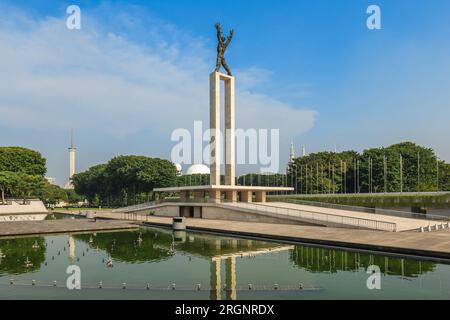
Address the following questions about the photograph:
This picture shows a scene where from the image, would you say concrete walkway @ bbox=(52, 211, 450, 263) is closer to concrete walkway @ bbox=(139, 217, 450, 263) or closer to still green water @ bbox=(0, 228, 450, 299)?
concrete walkway @ bbox=(139, 217, 450, 263)

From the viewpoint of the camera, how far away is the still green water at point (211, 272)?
47.7ft

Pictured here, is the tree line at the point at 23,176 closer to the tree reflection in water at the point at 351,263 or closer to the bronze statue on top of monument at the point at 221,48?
the bronze statue on top of monument at the point at 221,48

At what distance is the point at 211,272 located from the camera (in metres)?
18.5

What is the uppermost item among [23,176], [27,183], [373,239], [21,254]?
[23,176]

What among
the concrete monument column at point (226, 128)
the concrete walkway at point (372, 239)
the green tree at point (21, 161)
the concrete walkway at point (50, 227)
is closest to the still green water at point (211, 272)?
the concrete walkway at point (372, 239)

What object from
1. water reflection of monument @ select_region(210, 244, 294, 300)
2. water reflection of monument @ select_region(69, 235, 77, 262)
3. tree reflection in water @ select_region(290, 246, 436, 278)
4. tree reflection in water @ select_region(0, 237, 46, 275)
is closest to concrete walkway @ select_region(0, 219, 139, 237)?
tree reflection in water @ select_region(0, 237, 46, 275)

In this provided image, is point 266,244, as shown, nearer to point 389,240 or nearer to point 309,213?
point 389,240

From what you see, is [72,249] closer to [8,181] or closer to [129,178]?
[8,181]

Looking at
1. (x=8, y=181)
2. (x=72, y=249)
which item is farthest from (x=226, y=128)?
(x=8, y=181)

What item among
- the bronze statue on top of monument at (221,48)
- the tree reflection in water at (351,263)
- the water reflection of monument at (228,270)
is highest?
the bronze statue on top of monument at (221,48)

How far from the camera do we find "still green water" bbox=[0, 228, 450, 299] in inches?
572

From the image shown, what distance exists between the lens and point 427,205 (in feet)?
145
